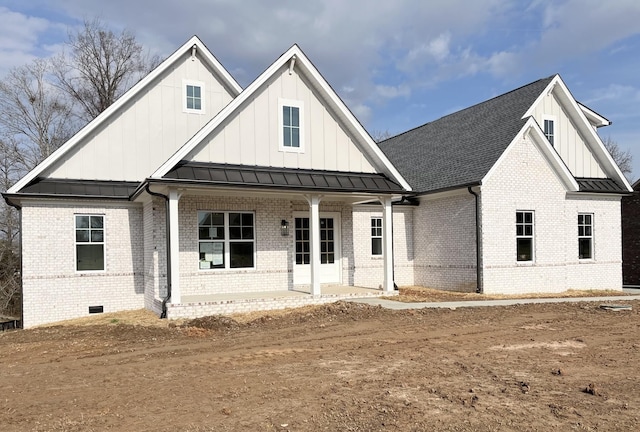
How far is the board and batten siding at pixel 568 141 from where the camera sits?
61.3 feet

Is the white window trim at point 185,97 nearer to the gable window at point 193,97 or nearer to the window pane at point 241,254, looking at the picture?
the gable window at point 193,97

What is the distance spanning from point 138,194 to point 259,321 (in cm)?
490

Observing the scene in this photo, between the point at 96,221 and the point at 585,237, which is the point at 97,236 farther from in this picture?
the point at 585,237

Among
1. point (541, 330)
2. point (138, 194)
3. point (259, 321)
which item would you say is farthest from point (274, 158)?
point (541, 330)

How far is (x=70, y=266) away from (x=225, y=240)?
4.32m

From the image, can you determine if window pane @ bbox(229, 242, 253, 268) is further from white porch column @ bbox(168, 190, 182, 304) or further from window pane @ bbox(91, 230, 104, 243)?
window pane @ bbox(91, 230, 104, 243)

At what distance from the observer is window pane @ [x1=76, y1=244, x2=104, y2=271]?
47.9 feet

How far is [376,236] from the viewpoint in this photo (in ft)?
60.0

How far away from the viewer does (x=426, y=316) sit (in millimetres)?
12258

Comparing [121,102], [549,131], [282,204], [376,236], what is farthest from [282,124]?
[549,131]

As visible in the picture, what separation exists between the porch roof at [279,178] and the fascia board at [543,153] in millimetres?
3659

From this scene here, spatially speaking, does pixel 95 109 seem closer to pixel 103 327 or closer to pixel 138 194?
pixel 138 194

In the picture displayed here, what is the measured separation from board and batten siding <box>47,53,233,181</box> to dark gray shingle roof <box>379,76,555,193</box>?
800 centimetres

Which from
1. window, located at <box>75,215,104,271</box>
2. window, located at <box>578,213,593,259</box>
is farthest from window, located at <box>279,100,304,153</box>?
window, located at <box>578,213,593,259</box>
